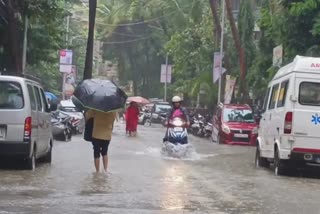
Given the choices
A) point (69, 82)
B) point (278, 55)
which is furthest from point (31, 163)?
point (69, 82)

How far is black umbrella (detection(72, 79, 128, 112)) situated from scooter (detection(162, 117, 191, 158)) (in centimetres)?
522

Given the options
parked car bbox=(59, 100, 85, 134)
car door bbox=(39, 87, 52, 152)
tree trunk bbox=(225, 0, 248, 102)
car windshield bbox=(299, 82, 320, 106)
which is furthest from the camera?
tree trunk bbox=(225, 0, 248, 102)

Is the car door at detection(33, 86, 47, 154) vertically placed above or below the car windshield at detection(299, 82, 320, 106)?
below

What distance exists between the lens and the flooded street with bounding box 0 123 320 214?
11.5 m

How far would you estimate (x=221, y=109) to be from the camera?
35406 mm

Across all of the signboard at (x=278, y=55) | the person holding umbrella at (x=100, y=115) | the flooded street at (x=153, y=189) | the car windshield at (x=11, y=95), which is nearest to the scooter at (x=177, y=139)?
the flooded street at (x=153, y=189)

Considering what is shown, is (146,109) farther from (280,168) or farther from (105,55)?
(280,168)

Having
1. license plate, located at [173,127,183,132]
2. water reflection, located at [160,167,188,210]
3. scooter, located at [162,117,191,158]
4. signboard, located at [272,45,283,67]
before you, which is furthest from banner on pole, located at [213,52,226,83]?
water reflection, located at [160,167,188,210]

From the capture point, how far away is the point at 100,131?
16578mm

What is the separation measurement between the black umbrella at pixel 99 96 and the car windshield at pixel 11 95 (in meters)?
1.40

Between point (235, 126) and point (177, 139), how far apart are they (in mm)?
11679

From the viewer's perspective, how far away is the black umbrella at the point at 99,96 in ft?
54.2

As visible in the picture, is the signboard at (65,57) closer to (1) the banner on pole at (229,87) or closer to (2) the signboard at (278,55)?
(1) the banner on pole at (229,87)

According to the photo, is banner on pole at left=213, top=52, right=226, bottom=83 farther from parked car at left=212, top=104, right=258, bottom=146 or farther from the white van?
the white van
